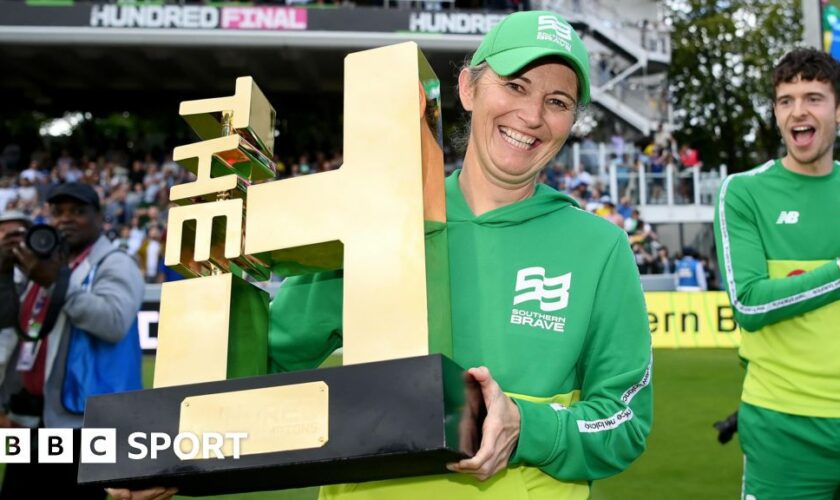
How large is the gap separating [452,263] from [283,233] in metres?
0.39

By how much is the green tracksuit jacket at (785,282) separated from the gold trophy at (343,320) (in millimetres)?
1718

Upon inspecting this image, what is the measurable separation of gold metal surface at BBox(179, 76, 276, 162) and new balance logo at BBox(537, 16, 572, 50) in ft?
2.00

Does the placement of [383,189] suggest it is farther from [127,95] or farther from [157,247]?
[127,95]

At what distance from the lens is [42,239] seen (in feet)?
12.6

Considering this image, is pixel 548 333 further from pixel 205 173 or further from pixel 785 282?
pixel 785 282

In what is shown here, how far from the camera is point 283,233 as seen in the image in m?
1.79

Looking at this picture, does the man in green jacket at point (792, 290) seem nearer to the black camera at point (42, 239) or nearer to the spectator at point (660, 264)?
the black camera at point (42, 239)

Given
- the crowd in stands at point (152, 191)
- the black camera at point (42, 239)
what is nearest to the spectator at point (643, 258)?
the crowd in stands at point (152, 191)

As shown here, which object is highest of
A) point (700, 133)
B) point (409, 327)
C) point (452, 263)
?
point (700, 133)

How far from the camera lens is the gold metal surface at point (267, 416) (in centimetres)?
159

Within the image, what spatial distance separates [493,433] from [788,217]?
2093 mm

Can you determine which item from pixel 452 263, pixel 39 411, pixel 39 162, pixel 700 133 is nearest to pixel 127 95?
pixel 39 162

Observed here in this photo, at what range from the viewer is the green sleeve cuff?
170 centimetres

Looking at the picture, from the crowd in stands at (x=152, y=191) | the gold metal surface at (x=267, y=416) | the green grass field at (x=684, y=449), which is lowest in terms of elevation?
the green grass field at (x=684, y=449)
